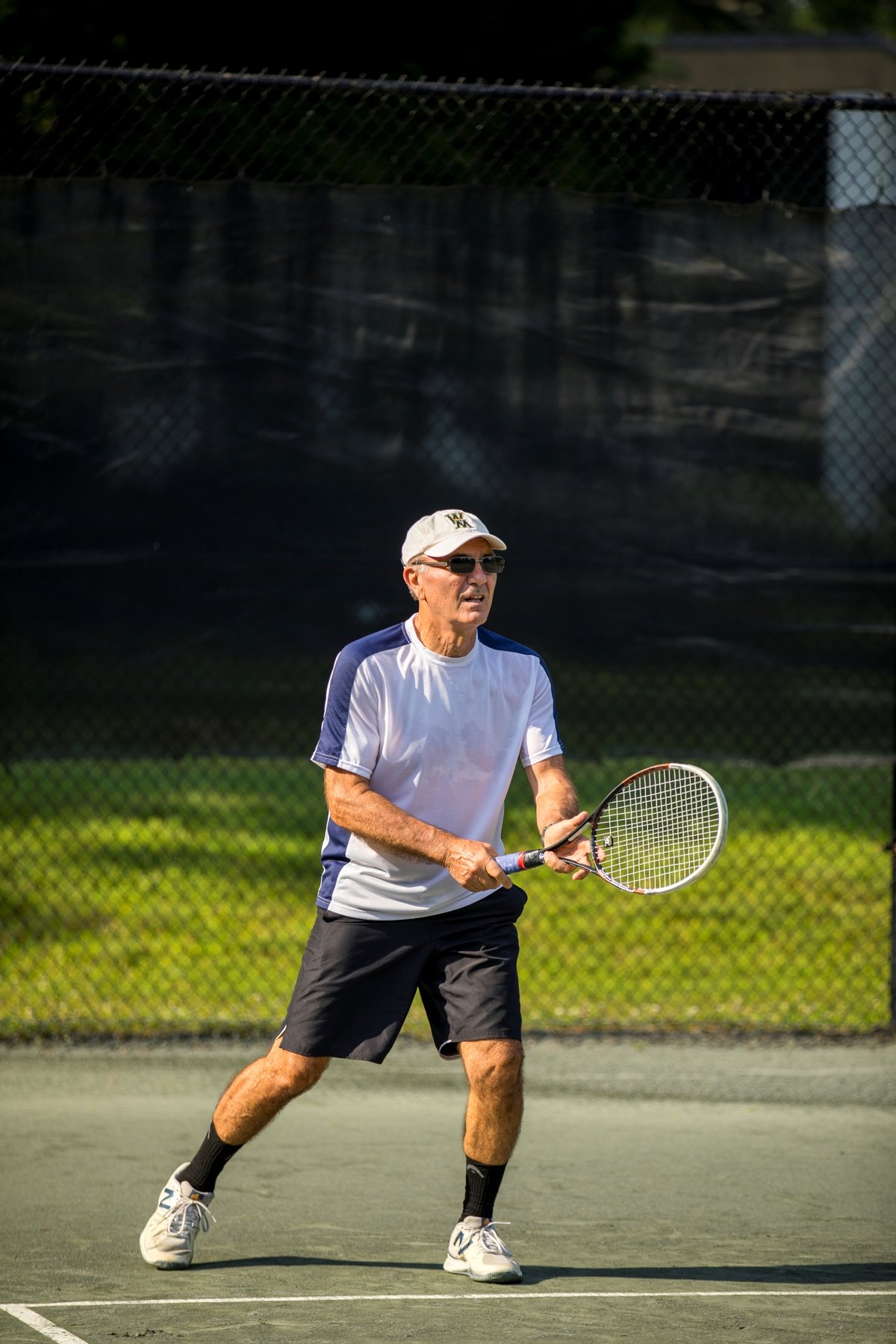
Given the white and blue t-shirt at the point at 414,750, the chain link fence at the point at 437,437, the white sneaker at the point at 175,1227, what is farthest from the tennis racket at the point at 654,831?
the chain link fence at the point at 437,437

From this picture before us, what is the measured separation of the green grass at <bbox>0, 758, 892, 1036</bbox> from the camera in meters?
6.25

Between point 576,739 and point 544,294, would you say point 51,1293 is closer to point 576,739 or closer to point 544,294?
point 576,739

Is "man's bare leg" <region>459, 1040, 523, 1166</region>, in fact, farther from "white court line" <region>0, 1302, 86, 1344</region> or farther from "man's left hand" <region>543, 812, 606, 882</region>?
"white court line" <region>0, 1302, 86, 1344</region>

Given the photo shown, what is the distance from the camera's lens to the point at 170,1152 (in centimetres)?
505

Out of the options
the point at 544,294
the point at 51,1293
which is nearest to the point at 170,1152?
the point at 51,1293

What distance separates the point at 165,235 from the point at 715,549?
7.22ft

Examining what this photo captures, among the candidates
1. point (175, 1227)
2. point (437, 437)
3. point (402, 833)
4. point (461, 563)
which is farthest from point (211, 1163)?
point (437, 437)

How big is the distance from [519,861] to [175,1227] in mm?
1249

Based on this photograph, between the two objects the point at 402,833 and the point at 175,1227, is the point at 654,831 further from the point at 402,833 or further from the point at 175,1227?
the point at 175,1227

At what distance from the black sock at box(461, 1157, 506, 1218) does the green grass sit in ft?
6.98

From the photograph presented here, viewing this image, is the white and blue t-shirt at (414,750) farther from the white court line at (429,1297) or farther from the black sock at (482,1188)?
the white court line at (429,1297)

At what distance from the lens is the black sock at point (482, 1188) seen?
13.4 ft

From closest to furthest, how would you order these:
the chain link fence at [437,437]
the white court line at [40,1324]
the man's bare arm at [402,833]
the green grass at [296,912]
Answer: the white court line at [40,1324]
the man's bare arm at [402,833]
the chain link fence at [437,437]
the green grass at [296,912]

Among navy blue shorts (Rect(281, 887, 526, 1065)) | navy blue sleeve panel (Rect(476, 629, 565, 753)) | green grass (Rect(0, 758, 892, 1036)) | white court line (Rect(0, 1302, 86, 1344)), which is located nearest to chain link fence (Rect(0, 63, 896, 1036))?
green grass (Rect(0, 758, 892, 1036))
